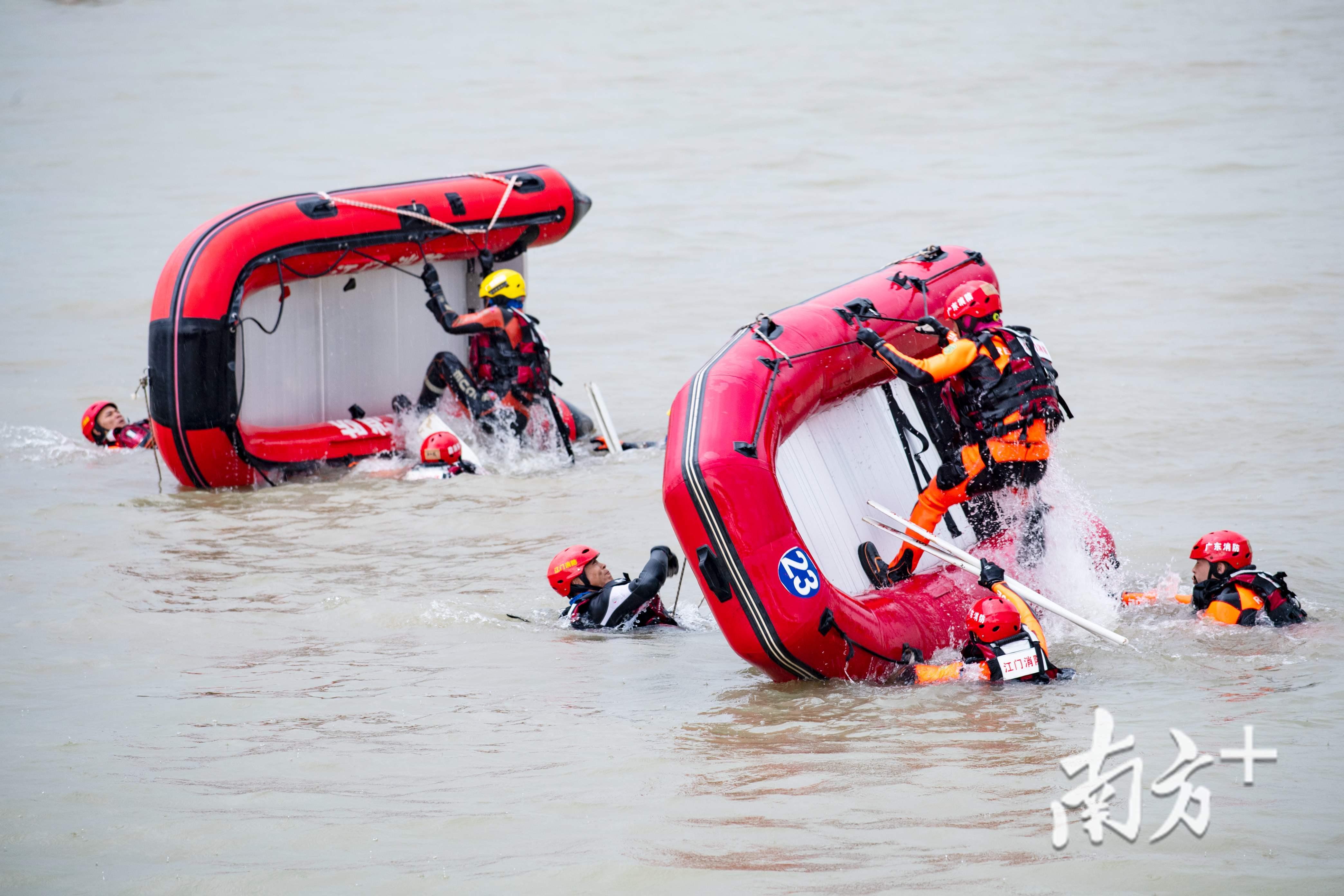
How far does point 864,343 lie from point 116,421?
590cm

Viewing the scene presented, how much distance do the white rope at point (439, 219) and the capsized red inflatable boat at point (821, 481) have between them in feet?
10.8

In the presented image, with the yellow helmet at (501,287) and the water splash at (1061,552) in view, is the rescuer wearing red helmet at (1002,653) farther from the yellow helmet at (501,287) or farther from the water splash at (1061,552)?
the yellow helmet at (501,287)

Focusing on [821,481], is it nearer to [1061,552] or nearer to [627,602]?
[627,602]

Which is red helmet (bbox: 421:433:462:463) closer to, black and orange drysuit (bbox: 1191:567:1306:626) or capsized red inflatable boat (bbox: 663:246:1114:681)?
capsized red inflatable boat (bbox: 663:246:1114:681)

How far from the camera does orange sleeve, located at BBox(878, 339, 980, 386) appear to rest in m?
6.02

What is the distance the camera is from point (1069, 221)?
53.3ft

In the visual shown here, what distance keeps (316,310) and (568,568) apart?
3.64 metres

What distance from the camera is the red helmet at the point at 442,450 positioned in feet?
29.7

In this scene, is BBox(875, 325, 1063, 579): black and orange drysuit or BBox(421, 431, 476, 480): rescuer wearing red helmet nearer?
BBox(875, 325, 1063, 579): black and orange drysuit

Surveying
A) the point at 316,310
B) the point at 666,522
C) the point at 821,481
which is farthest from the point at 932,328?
the point at 316,310

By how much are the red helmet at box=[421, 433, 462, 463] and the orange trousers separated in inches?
134

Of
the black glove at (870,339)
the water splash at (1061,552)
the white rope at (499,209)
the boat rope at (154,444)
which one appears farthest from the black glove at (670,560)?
the white rope at (499,209)

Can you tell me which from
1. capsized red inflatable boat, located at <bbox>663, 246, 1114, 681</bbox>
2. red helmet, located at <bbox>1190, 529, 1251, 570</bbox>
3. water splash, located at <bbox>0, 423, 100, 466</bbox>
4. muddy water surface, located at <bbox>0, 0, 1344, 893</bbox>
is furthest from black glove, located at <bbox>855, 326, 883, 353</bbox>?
water splash, located at <bbox>0, 423, 100, 466</bbox>

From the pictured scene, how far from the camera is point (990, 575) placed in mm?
5715
